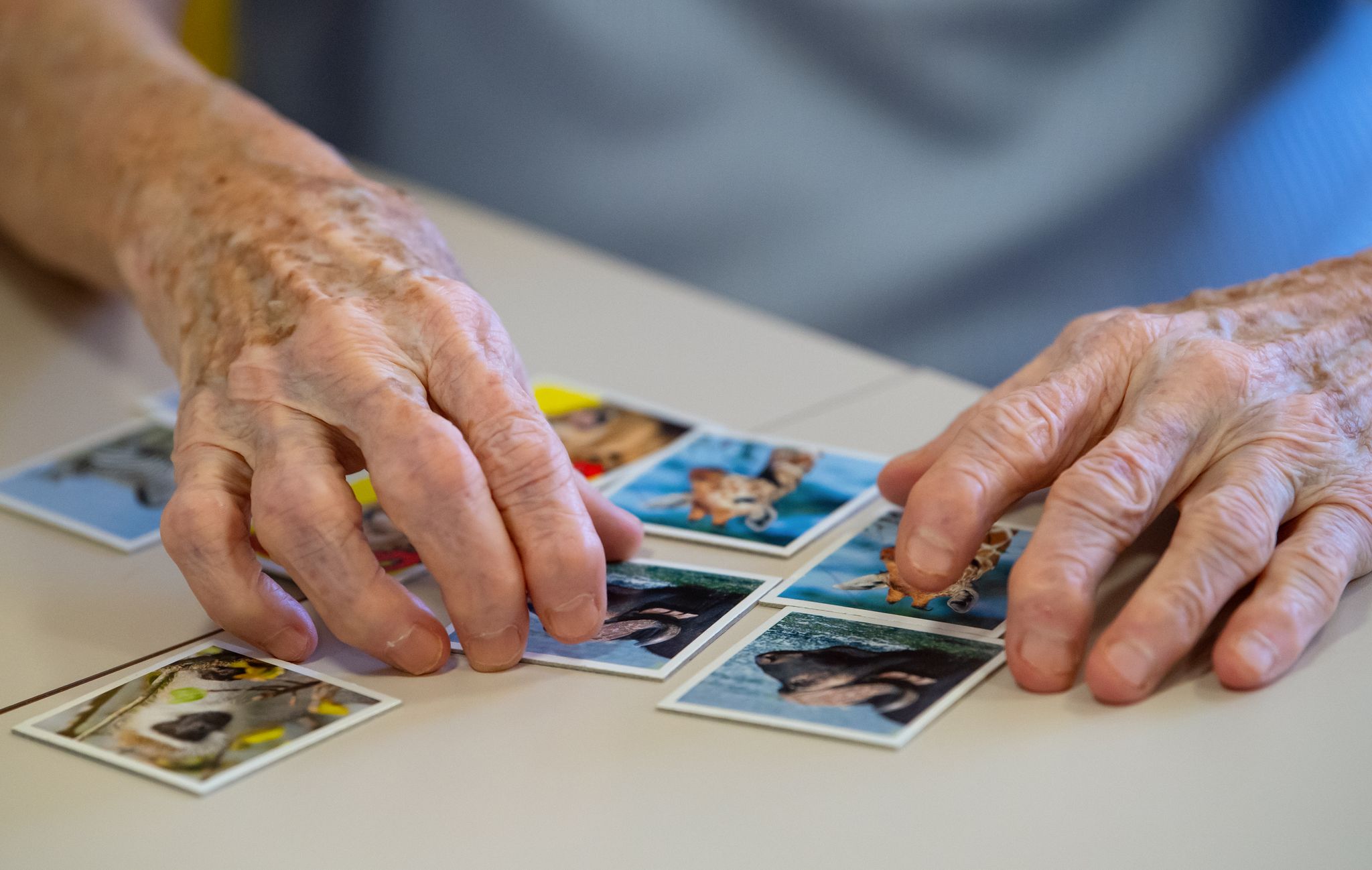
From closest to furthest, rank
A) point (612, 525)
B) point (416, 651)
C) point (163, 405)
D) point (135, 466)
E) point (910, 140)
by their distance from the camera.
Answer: point (416, 651)
point (612, 525)
point (135, 466)
point (163, 405)
point (910, 140)

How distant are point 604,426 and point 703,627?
39 cm

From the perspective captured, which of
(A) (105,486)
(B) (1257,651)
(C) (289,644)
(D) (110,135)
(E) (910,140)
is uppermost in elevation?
(D) (110,135)

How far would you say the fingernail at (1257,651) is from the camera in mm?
678

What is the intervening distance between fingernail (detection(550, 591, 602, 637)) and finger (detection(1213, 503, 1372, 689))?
362 mm

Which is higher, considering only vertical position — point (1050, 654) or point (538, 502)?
point (538, 502)

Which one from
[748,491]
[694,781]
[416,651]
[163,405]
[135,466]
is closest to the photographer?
[694,781]

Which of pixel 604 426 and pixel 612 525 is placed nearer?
pixel 612 525

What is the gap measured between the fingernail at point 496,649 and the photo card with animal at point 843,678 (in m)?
0.10

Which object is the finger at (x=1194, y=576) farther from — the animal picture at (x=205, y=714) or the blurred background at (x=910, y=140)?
the blurred background at (x=910, y=140)

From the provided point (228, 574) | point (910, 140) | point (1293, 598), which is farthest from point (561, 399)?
point (1293, 598)

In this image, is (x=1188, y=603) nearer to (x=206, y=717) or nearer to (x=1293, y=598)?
(x=1293, y=598)

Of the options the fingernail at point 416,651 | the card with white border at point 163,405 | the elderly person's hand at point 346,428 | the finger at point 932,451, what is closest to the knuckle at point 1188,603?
the finger at point 932,451

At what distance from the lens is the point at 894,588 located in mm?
822

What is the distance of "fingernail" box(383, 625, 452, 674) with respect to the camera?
750mm
